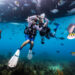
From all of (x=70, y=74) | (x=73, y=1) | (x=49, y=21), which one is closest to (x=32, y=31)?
(x=49, y=21)

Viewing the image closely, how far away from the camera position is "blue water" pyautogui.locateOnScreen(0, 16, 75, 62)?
6.61m

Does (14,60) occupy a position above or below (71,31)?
below

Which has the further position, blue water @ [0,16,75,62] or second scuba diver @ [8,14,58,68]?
blue water @ [0,16,75,62]

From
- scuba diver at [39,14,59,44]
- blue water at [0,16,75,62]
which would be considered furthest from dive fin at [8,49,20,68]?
scuba diver at [39,14,59,44]

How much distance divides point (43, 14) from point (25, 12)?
0.98 m

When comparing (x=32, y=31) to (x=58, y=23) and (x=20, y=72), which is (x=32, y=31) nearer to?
(x=58, y=23)

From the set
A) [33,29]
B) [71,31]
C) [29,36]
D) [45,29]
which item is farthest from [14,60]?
[71,31]

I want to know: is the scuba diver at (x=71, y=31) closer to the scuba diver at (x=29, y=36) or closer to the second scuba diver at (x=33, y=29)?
the second scuba diver at (x=33, y=29)

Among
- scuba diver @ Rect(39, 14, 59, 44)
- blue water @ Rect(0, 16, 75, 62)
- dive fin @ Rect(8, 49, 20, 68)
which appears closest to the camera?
scuba diver @ Rect(39, 14, 59, 44)

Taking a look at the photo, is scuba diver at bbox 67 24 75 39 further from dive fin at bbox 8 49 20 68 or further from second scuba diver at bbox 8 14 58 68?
dive fin at bbox 8 49 20 68

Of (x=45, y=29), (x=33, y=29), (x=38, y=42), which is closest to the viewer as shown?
(x=45, y=29)

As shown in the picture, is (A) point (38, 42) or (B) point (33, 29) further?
(A) point (38, 42)

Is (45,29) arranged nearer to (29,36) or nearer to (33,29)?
(33,29)

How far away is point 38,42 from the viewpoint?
21.5 feet
